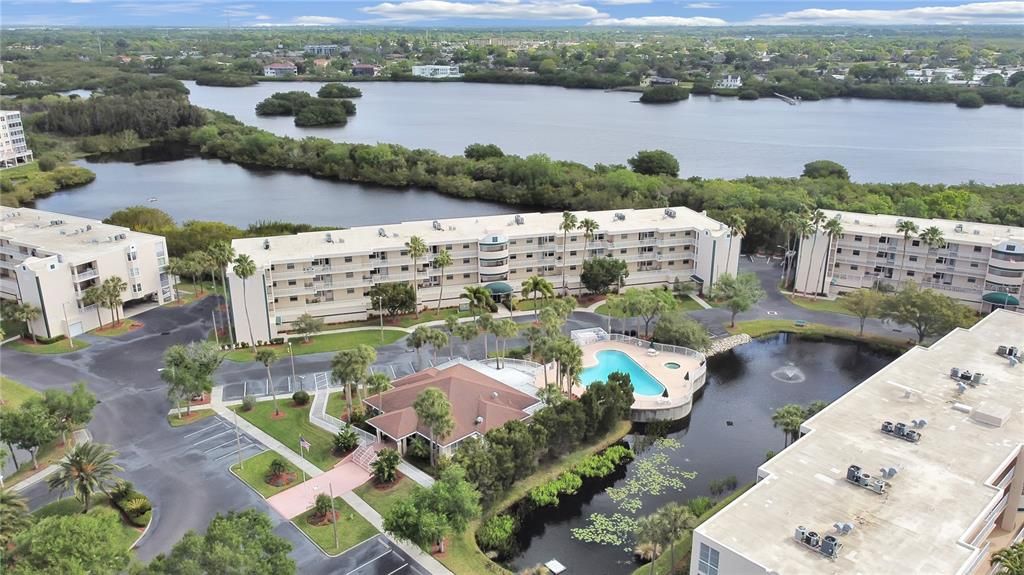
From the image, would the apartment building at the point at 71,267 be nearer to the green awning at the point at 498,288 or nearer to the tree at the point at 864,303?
the green awning at the point at 498,288

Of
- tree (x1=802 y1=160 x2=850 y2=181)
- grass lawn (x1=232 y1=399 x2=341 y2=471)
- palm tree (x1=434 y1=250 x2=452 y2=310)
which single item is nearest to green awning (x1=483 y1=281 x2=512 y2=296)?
palm tree (x1=434 y1=250 x2=452 y2=310)

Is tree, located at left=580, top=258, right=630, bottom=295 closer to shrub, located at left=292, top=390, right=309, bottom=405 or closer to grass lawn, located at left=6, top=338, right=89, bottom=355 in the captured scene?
shrub, located at left=292, top=390, right=309, bottom=405

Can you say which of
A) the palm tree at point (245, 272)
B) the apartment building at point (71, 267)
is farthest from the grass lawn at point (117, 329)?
the palm tree at point (245, 272)

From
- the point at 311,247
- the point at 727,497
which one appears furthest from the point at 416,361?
the point at 727,497

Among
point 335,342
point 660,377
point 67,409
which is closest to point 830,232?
point 660,377

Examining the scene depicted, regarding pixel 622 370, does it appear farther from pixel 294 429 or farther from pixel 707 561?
pixel 707 561

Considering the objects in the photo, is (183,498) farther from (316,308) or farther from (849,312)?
(849,312)

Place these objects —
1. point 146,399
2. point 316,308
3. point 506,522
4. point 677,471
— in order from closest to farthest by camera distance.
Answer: point 506,522 → point 677,471 → point 146,399 → point 316,308
